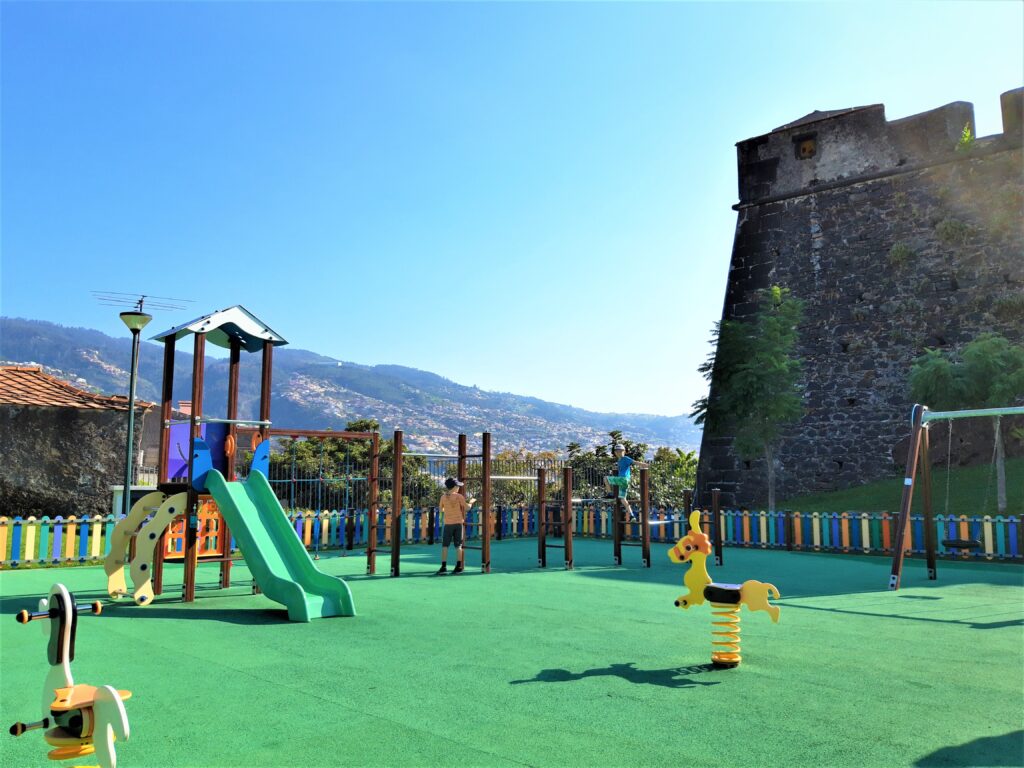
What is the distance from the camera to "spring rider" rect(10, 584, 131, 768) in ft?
9.09

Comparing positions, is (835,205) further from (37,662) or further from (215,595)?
(37,662)

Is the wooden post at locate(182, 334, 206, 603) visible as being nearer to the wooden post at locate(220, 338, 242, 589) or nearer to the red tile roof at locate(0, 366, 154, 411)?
the wooden post at locate(220, 338, 242, 589)

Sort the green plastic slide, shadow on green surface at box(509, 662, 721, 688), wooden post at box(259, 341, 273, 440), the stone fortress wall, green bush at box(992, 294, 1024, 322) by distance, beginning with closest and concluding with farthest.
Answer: shadow on green surface at box(509, 662, 721, 688)
the green plastic slide
wooden post at box(259, 341, 273, 440)
green bush at box(992, 294, 1024, 322)
the stone fortress wall

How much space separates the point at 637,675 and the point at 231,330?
7.70 m

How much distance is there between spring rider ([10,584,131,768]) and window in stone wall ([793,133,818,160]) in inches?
982

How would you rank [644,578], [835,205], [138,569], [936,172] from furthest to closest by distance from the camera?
1. [835,205]
2. [936,172]
3. [644,578]
4. [138,569]

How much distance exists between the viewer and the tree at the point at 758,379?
843 inches

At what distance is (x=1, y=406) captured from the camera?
53.7 ft

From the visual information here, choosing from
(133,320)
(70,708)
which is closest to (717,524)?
(133,320)

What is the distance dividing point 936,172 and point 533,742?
74.3ft

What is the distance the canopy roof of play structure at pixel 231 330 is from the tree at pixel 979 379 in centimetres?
1465

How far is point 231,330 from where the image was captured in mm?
10898

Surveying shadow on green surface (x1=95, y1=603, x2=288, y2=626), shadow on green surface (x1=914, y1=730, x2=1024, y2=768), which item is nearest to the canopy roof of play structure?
shadow on green surface (x1=95, y1=603, x2=288, y2=626)

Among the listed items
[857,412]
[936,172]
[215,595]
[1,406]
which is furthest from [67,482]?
[936,172]
